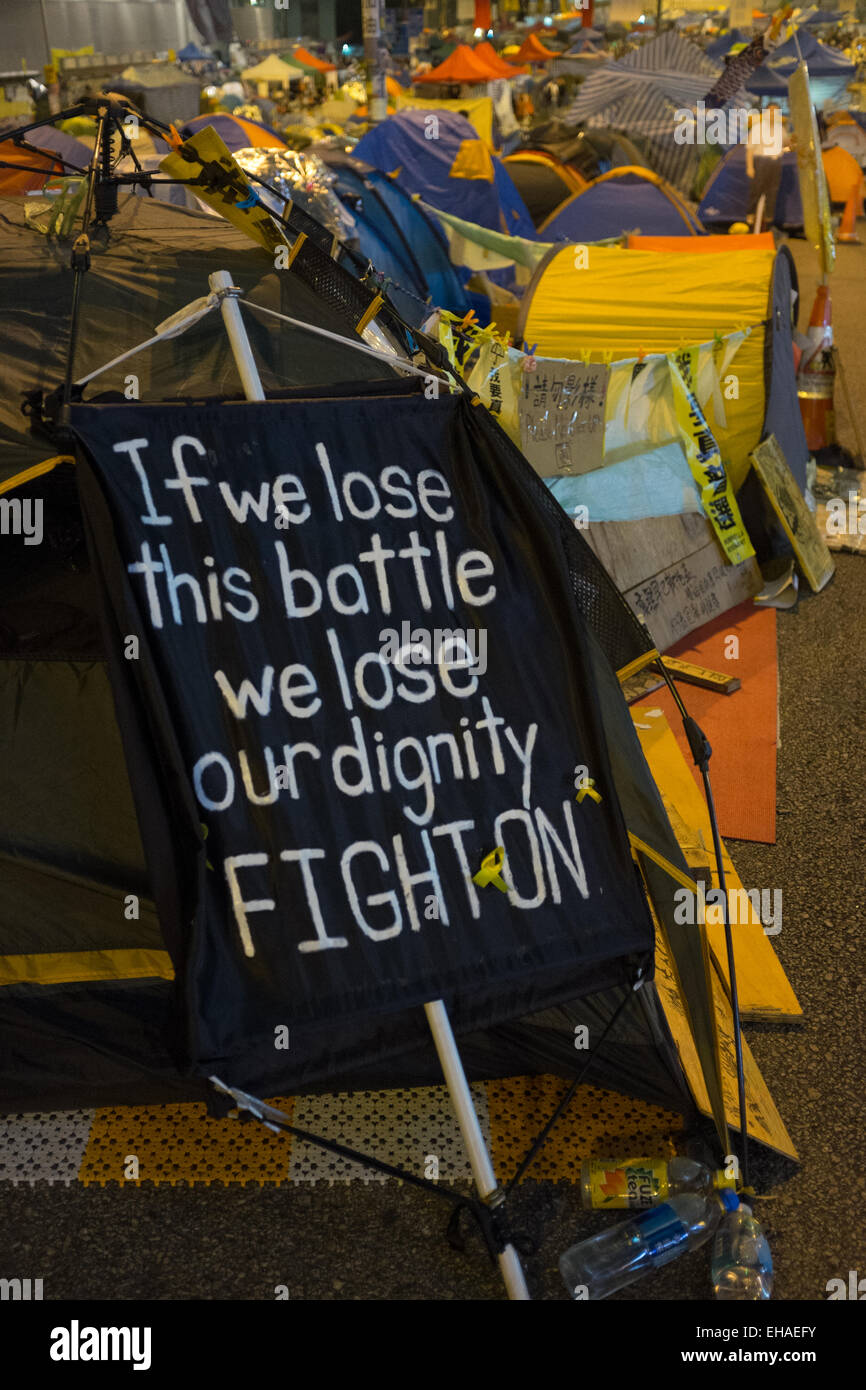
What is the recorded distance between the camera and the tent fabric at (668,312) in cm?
584

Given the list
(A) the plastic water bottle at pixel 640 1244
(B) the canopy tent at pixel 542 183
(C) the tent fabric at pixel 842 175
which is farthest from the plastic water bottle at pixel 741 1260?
(C) the tent fabric at pixel 842 175

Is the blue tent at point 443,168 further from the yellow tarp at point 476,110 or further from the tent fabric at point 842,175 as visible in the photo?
the tent fabric at point 842,175

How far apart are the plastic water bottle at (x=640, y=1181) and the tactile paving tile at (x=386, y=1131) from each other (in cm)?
31

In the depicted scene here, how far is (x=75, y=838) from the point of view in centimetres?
263

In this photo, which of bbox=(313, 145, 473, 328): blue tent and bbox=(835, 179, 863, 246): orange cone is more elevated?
bbox=(835, 179, 863, 246): orange cone

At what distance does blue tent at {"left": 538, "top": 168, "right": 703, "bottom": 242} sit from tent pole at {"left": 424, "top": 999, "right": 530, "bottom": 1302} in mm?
10133

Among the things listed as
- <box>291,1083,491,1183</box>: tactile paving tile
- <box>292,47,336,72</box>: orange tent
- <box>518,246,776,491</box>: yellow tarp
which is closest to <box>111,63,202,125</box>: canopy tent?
<box>292,47,336,72</box>: orange tent

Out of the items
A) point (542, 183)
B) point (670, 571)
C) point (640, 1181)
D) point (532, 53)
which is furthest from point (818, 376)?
point (532, 53)

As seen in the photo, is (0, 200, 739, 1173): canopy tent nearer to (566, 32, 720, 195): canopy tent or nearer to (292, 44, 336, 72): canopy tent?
(566, 32, 720, 195): canopy tent

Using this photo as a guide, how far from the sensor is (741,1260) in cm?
248

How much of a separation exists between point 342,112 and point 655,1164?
23.7 m

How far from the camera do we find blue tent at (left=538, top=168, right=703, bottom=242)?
10.9 m

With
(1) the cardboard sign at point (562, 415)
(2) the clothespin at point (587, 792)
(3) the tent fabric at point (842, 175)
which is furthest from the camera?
(3) the tent fabric at point (842, 175)

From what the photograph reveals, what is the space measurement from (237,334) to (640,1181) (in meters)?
2.16
